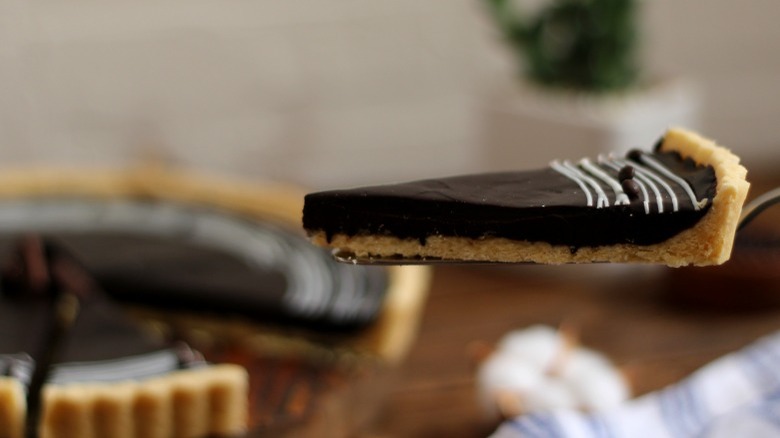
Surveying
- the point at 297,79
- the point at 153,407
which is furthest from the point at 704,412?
the point at 297,79

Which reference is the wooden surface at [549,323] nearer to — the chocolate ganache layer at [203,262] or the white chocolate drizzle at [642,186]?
the chocolate ganache layer at [203,262]

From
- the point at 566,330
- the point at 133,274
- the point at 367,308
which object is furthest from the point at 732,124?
the point at 133,274

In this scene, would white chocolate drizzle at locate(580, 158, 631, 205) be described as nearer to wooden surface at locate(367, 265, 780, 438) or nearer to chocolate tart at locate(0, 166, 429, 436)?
wooden surface at locate(367, 265, 780, 438)

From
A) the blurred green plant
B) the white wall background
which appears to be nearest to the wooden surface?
the blurred green plant

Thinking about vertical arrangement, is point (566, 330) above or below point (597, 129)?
below

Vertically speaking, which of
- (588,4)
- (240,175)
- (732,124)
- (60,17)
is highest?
(588,4)

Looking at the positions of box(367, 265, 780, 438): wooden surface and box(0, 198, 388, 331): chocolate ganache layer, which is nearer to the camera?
box(367, 265, 780, 438): wooden surface

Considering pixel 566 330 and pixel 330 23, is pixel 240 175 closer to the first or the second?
pixel 330 23

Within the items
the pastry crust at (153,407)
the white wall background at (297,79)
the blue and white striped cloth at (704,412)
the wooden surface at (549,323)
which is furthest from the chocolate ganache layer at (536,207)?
the white wall background at (297,79)

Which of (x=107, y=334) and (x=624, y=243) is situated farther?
(x=107, y=334)
